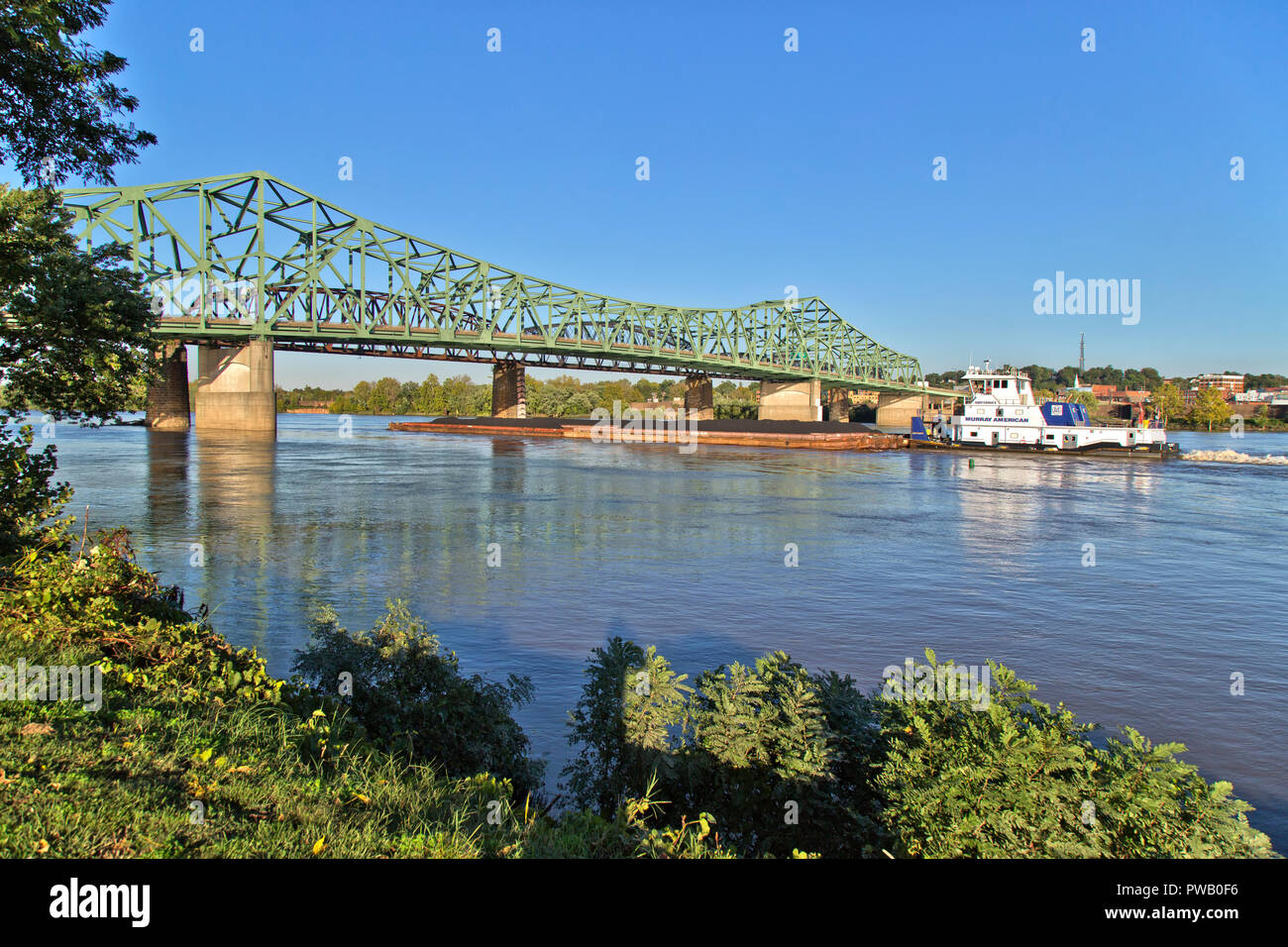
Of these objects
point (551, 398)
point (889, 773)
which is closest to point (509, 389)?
point (551, 398)

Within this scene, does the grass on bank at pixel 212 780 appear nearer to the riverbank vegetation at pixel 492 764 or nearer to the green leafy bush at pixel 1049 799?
the riverbank vegetation at pixel 492 764

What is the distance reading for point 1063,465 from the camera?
56.0 m

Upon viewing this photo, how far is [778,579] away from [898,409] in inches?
5817

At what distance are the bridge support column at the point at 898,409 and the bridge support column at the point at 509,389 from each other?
7694 cm

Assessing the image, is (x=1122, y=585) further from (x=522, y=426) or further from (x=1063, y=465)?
(x=522, y=426)

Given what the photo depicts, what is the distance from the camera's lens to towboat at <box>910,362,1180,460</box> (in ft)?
212

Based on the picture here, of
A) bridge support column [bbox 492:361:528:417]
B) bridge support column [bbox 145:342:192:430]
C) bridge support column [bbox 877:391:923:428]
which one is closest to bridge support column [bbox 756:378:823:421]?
bridge support column [bbox 877:391:923:428]

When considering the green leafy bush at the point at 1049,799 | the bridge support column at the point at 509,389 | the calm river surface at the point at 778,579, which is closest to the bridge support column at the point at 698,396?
the bridge support column at the point at 509,389

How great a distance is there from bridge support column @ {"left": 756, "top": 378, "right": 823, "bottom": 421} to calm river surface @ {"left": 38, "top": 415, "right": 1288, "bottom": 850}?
277 feet

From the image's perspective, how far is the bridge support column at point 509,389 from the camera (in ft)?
350

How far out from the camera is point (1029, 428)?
67.2 meters

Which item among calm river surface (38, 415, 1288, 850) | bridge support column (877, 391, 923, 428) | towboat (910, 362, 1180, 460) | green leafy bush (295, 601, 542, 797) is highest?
bridge support column (877, 391, 923, 428)

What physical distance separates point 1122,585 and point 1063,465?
151ft

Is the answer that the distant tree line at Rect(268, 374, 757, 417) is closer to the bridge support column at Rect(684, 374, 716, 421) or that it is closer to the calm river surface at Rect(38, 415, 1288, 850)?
the bridge support column at Rect(684, 374, 716, 421)
